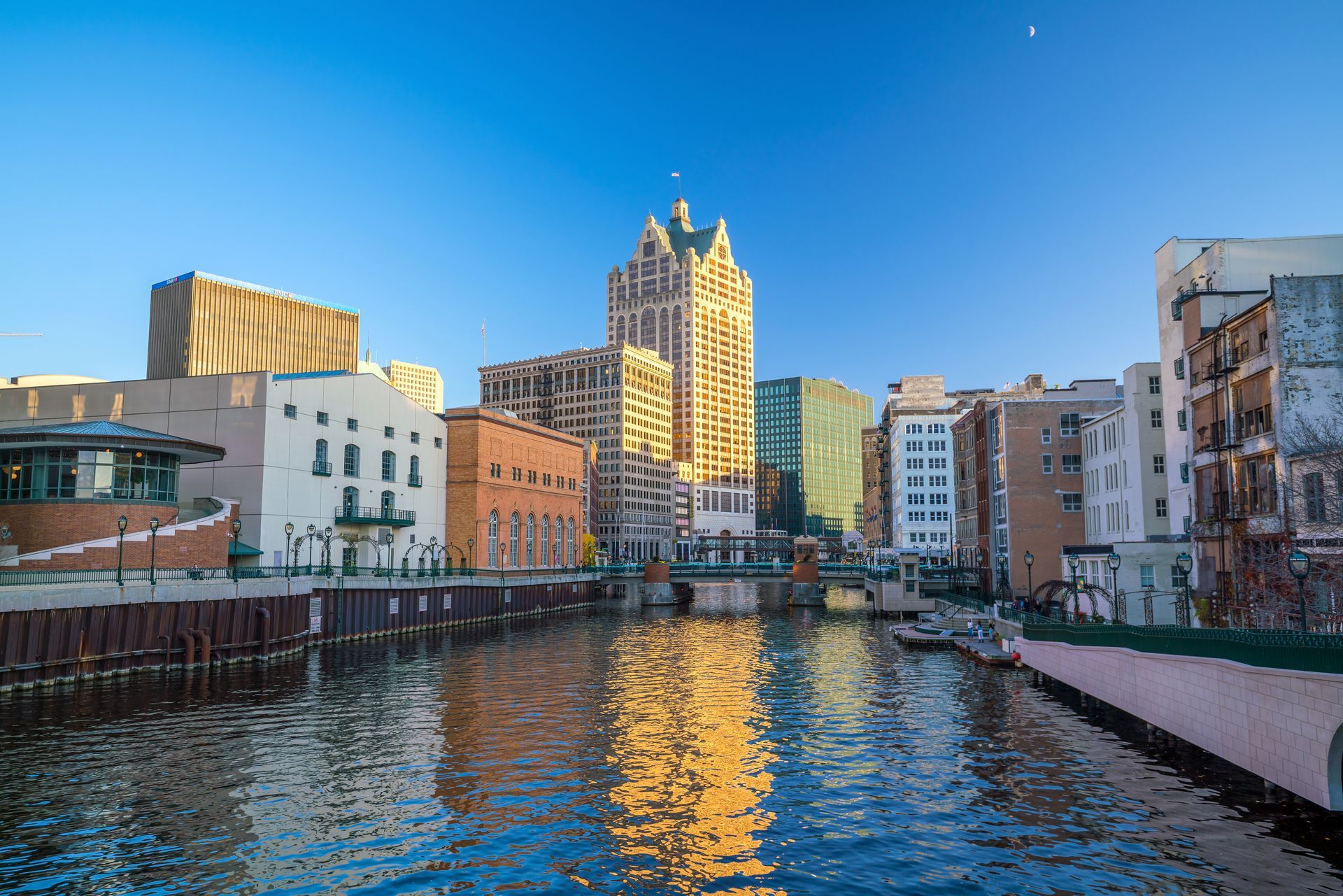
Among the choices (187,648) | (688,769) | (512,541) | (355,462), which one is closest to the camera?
(688,769)

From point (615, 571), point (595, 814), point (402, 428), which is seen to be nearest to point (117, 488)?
point (402, 428)

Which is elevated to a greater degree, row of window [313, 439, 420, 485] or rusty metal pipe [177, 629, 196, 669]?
row of window [313, 439, 420, 485]

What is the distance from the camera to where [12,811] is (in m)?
23.5

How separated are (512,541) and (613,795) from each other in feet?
283

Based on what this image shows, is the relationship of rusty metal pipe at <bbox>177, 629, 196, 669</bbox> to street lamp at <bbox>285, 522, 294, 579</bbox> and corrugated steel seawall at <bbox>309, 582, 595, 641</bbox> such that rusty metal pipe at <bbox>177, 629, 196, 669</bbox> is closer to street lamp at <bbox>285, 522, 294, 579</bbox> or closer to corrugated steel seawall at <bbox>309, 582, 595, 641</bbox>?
street lamp at <bbox>285, 522, 294, 579</bbox>

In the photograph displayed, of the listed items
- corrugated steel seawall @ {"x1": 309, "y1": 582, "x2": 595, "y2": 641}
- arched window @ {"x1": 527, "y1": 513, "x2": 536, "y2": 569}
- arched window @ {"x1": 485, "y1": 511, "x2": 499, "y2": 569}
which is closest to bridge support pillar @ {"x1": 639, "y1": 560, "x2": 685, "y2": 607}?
arched window @ {"x1": 527, "y1": 513, "x2": 536, "y2": 569}

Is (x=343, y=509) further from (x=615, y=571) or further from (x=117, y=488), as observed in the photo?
(x=615, y=571)

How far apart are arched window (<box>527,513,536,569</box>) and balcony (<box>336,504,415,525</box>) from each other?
24598mm

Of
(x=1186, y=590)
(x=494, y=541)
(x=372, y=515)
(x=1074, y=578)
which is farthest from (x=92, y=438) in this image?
(x=1074, y=578)

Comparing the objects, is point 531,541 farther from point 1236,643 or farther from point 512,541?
point 1236,643

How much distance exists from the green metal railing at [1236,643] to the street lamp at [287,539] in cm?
5064

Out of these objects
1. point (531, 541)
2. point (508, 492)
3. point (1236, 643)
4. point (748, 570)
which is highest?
point (508, 492)

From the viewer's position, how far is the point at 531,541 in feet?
383

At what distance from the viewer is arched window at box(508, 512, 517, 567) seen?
109438mm
